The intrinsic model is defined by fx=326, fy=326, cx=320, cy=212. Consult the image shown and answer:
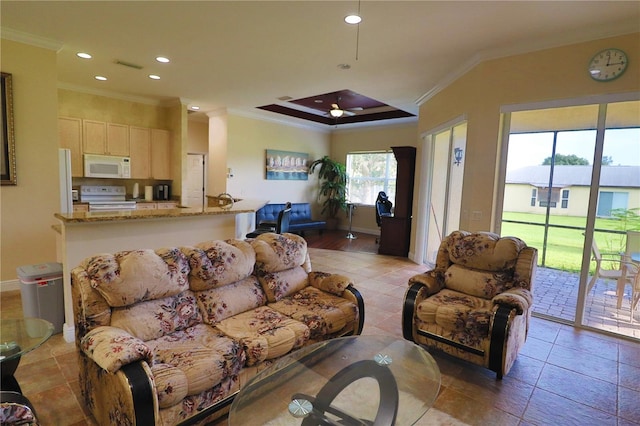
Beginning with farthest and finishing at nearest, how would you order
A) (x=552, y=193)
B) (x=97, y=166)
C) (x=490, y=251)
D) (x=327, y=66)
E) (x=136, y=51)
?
(x=97, y=166) < (x=327, y=66) < (x=136, y=51) < (x=552, y=193) < (x=490, y=251)

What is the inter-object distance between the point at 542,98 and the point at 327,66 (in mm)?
2440

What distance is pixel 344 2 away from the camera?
8.68 ft

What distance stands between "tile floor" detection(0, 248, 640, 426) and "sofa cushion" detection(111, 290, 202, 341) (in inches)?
23.5

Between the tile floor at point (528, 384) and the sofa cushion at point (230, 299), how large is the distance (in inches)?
34.3

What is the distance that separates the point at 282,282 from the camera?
2783 mm

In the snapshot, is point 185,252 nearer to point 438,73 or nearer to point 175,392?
point 175,392

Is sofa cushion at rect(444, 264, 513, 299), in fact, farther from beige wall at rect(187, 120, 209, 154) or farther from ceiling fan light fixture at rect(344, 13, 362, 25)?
beige wall at rect(187, 120, 209, 154)

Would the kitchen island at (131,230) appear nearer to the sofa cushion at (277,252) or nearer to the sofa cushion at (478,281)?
the sofa cushion at (277,252)

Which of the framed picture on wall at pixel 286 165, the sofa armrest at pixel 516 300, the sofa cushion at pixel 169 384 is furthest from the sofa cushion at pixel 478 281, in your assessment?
the framed picture on wall at pixel 286 165

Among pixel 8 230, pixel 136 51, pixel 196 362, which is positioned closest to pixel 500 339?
pixel 196 362

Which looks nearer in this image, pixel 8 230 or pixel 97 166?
pixel 8 230

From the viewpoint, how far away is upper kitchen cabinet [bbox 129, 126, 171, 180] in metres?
5.99

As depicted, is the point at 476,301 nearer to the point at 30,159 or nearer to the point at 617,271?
the point at 617,271

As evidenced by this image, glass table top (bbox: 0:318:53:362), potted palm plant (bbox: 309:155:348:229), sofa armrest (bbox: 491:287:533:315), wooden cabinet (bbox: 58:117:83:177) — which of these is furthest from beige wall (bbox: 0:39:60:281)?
potted palm plant (bbox: 309:155:348:229)
